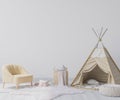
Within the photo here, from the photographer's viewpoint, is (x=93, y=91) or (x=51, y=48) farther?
(x=51, y=48)

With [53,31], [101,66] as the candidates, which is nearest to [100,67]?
[101,66]

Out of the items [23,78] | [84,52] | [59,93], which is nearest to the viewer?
[59,93]

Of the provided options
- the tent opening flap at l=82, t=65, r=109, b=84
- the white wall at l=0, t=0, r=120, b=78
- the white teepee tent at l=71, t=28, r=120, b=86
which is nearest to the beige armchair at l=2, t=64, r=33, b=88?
the white wall at l=0, t=0, r=120, b=78

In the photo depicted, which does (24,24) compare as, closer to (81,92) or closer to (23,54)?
(23,54)

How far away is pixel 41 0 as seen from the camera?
20.8ft

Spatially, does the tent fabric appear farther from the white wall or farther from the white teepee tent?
the white wall

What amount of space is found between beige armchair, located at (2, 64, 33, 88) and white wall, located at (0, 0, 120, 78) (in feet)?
2.37

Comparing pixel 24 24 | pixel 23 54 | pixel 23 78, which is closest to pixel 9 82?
pixel 23 78

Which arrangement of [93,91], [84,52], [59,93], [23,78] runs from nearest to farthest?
[59,93], [93,91], [23,78], [84,52]

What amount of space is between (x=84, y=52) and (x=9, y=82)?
1.78 metres

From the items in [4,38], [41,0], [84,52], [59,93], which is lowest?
[59,93]

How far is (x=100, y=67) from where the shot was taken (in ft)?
17.6

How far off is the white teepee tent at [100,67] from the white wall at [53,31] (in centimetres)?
50

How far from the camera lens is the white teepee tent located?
5258 millimetres
